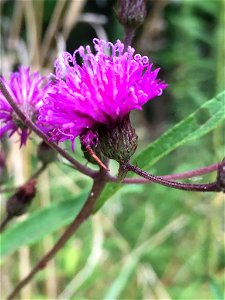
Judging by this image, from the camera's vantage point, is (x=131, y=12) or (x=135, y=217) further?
(x=135, y=217)

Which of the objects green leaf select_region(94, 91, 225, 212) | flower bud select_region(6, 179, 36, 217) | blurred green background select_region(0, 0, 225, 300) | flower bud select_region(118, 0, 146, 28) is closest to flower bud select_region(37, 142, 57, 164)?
flower bud select_region(6, 179, 36, 217)

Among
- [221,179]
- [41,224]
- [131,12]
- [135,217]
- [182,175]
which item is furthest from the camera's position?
[135,217]

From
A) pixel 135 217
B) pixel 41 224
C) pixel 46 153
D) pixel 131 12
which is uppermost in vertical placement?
pixel 131 12

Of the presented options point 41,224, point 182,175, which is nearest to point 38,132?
point 182,175

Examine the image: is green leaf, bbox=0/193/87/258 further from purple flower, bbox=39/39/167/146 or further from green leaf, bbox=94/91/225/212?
purple flower, bbox=39/39/167/146

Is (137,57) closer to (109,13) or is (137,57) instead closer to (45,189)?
(45,189)

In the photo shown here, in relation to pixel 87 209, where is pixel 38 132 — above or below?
above

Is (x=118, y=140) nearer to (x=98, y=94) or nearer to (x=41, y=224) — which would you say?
(x=98, y=94)
